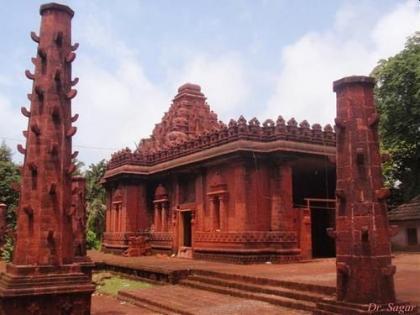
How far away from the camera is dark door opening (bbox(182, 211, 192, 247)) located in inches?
837

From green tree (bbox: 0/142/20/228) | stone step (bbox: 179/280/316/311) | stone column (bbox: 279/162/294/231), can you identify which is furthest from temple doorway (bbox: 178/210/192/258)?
green tree (bbox: 0/142/20/228)

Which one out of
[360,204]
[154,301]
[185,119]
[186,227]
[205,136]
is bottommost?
[154,301]

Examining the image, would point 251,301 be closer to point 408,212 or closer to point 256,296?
point 256,296

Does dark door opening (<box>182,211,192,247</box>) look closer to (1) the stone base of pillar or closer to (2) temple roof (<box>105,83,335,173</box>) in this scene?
(2) temple roof (<box>105,83,335,173</box>)

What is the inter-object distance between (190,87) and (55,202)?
53.7ft

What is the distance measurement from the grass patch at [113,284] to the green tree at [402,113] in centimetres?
1447

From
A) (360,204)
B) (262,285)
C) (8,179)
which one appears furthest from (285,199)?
(8,179)

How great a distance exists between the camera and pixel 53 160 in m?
8.73

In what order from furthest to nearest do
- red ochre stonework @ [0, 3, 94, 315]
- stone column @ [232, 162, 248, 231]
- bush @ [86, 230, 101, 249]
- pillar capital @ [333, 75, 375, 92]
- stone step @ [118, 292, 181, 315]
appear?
1. bush @ [86, 230, 101, 249]
2. stone column @ [232, 162, 248, 231]
3. stone step @ [118, 292, 181, 315]
4. red ochre stonework @ [0, 3, 94, 315]
5. pillar capital @ [333, 75, 375, 92]

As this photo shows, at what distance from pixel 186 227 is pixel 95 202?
43.8 feet

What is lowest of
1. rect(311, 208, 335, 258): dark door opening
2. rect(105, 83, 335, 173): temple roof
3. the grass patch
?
the grass patch

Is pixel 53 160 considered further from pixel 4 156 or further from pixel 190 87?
pixel 4 156

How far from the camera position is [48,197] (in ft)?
28.1

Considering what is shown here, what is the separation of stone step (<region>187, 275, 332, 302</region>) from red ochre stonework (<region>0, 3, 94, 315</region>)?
4104 millimetres
